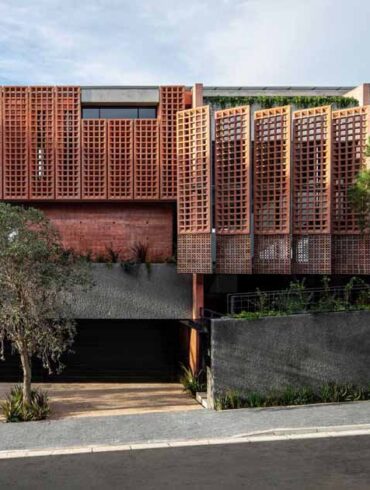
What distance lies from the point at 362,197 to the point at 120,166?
772 cm

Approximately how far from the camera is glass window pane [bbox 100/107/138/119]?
64.4 feet

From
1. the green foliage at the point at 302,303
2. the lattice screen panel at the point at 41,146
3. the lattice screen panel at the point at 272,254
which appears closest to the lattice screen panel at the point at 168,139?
the lattice screen panel at the point at 272,254

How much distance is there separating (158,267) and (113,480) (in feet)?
30.3

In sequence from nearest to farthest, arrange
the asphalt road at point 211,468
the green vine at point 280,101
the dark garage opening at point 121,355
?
the asphalt road at point 211,468 < the green vine at point 280,101 < the dark garage opening at point 121,355

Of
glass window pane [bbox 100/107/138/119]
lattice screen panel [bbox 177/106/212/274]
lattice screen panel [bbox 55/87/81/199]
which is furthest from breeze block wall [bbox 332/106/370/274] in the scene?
lattice screen panel [bbox 55/87/81/199]

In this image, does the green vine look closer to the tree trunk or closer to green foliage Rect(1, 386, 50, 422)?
the tree trunk

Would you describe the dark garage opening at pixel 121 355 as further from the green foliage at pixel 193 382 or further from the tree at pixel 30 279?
the tree at pixel 30 279

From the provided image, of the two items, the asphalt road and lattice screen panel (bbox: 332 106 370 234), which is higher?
lattice screen panel (bbox: 332 106 370 234)

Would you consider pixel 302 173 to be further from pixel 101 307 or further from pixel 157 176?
pixel 101 307

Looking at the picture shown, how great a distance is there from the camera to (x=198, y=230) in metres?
16.6

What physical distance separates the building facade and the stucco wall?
66 centimetres

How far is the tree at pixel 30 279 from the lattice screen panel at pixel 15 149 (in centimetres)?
480

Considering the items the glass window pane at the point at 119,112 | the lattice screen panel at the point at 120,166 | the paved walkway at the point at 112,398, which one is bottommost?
the paved walkway at the point at 112,398

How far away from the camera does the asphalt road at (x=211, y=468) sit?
8422 millimetres
